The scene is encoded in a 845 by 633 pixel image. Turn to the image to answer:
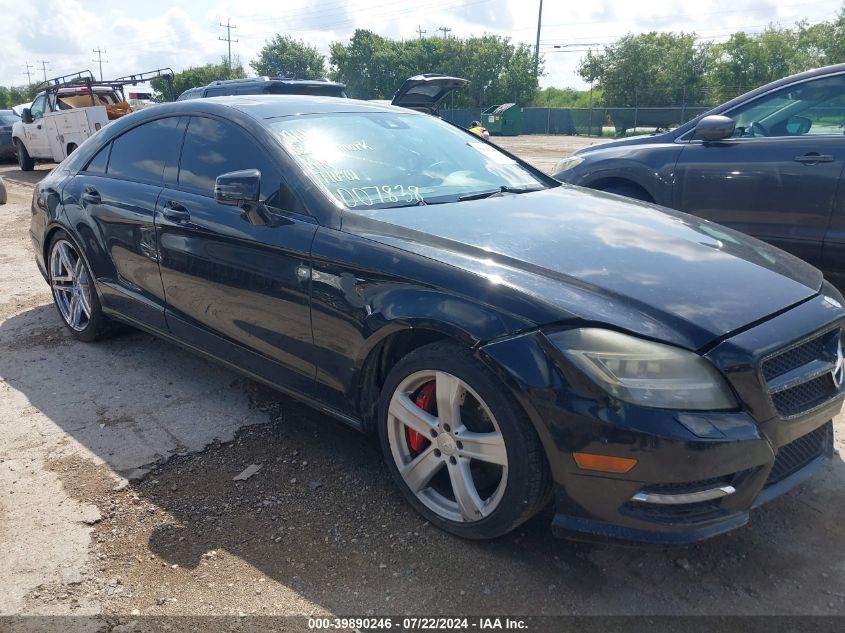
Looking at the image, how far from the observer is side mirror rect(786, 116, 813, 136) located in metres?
4.82

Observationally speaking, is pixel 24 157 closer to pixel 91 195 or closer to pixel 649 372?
pixel 91 195

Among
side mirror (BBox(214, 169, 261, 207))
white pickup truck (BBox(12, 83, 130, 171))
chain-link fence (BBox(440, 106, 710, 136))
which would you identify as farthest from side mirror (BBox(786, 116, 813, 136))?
chain-link fence (BBox(440, 106, 710, 136))

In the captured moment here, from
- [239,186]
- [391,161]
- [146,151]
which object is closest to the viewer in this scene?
[239,186]

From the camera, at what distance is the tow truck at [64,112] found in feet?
48.3

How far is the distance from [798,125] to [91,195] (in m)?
4.68

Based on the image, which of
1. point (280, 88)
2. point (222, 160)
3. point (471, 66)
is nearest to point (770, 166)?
point (222, 160)

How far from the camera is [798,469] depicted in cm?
238

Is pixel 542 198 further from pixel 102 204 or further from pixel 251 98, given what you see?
pixel 102 204

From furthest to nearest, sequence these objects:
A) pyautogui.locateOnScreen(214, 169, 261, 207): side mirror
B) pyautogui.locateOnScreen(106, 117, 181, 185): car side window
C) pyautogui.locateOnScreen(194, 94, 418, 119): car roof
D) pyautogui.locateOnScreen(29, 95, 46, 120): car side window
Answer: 1. pyautogui.locateOnScreen(29, 95, 46, 120): car side window
2. pyautogui.locateOnScreen(106, 117, 181, 185): car side window
3. pyautogui.locateOnScreen(194, 94, 418, 119): car roof
4. pyautogui.locateOnScreen(214, 169, 261, 207): side mirror

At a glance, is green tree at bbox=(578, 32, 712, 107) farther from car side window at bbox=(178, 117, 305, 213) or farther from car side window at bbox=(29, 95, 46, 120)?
car side window at bbox=(178, 117, 305, 213)

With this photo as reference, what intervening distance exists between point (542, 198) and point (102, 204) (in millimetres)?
2578

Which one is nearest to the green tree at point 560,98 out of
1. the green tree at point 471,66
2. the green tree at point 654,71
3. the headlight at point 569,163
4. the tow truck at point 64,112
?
the green tree at point 471,66

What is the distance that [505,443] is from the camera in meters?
2.29

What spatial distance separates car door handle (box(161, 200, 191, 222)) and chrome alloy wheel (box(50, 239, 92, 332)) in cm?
121
